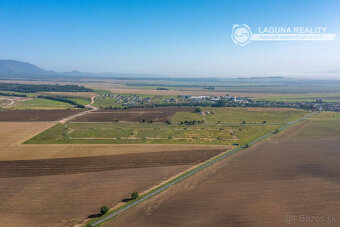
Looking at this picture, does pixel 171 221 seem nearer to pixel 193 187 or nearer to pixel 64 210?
pixel 193 187

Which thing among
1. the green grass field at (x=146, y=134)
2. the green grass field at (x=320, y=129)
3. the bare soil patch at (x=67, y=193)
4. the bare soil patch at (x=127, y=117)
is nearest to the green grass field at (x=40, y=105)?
the bare soil patch at (x=127, y=117)

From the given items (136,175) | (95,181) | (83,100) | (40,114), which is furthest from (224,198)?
(83,100)

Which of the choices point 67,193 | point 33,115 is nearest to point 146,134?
point 67,193

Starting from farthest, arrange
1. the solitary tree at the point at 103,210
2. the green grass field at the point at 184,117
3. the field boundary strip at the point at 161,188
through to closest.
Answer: the green grass field at the point at 184,117, the solitary tree at the point at 103,210, the field boundary strip at the point at 161,188

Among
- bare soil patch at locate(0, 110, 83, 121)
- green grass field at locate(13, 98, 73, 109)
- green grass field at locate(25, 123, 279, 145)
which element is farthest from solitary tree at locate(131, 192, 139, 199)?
green grass field at locate(13, 98, 73, 109)

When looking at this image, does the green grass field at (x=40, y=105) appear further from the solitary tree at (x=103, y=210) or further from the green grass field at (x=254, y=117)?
the solitary tree at (x=103, y=210)
